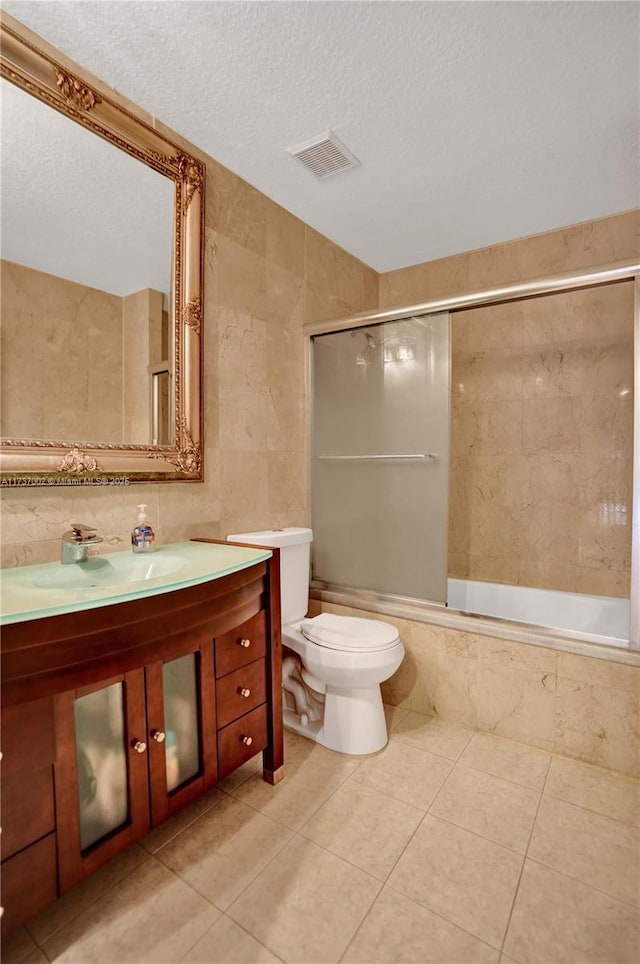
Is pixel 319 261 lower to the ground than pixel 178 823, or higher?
higher

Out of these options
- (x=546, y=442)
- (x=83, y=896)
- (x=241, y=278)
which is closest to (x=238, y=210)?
(x=241, y=278)

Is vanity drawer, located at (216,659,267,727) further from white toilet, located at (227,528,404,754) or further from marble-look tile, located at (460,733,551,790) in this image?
marble-look tile, located at (460,733,551,790)

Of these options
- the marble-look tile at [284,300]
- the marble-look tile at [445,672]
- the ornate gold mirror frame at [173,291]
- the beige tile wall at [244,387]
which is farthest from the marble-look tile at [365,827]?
the marble-look tile at [284,300]

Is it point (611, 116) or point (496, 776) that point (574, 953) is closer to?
point (496, 776)

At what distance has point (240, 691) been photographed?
1495 millimetres

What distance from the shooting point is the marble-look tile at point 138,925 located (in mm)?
1061

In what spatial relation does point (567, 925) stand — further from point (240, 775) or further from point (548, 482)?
point (548, 482)

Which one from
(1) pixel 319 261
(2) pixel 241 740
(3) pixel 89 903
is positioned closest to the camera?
(3) pixel 89 903

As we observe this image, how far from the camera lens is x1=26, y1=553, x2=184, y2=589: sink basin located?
50.4 inches

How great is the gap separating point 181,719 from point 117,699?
248 mm

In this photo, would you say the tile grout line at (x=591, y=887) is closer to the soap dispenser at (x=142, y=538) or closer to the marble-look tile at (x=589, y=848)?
the marble-look tile at (x=589, y=848)

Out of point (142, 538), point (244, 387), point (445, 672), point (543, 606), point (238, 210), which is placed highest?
point (238, 210)

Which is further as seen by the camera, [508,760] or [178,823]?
[508,760]

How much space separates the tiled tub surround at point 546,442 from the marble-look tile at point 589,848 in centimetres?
127
